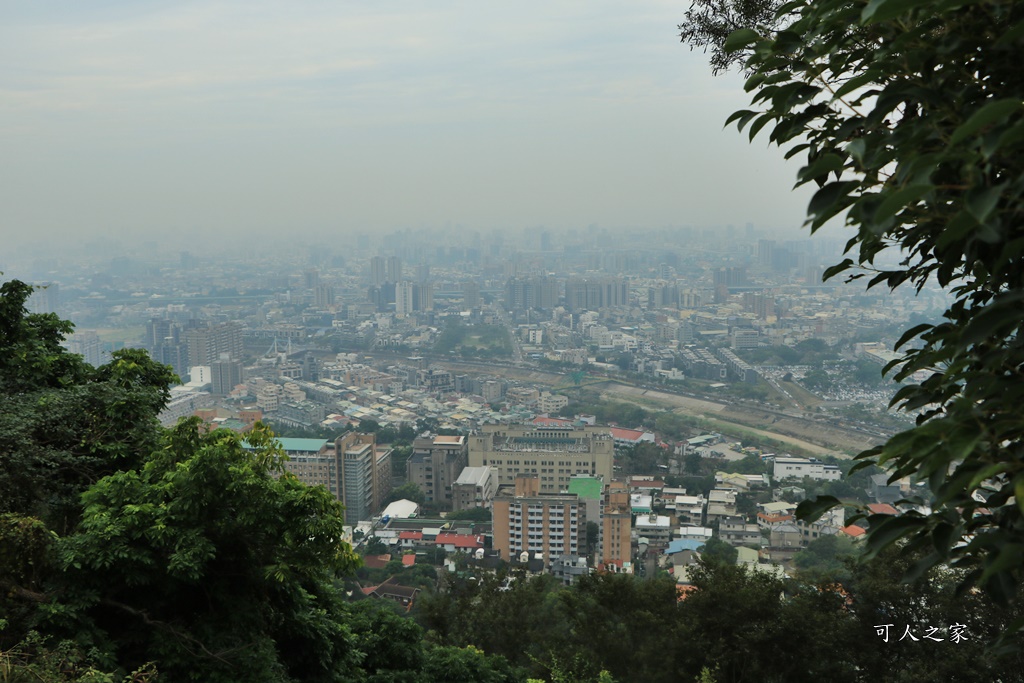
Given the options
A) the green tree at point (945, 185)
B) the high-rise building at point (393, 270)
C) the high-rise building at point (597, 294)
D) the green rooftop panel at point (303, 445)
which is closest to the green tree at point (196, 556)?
the green tree at point (945, 185)

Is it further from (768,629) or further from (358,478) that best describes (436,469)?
(768,629)

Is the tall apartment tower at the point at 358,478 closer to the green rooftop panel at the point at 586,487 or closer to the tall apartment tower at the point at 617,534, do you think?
the green rooftop panel at the point at 586,487

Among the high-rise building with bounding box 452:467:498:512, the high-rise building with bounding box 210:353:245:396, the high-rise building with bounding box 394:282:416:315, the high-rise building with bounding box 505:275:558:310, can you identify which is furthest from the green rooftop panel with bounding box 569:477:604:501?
the high-rise building with bounding box 394:282:416:315

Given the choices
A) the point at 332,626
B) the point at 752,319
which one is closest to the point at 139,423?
the point at 332,626

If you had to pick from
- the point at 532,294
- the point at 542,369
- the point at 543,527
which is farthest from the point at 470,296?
the point at 543,527

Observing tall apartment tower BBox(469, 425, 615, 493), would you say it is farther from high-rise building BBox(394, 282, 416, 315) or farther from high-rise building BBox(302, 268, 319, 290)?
high-rise building BBox(302, 268, 319, 290)

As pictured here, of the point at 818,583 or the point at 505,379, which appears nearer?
the point at 818,583

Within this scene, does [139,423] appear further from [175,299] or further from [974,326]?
[175,299]
